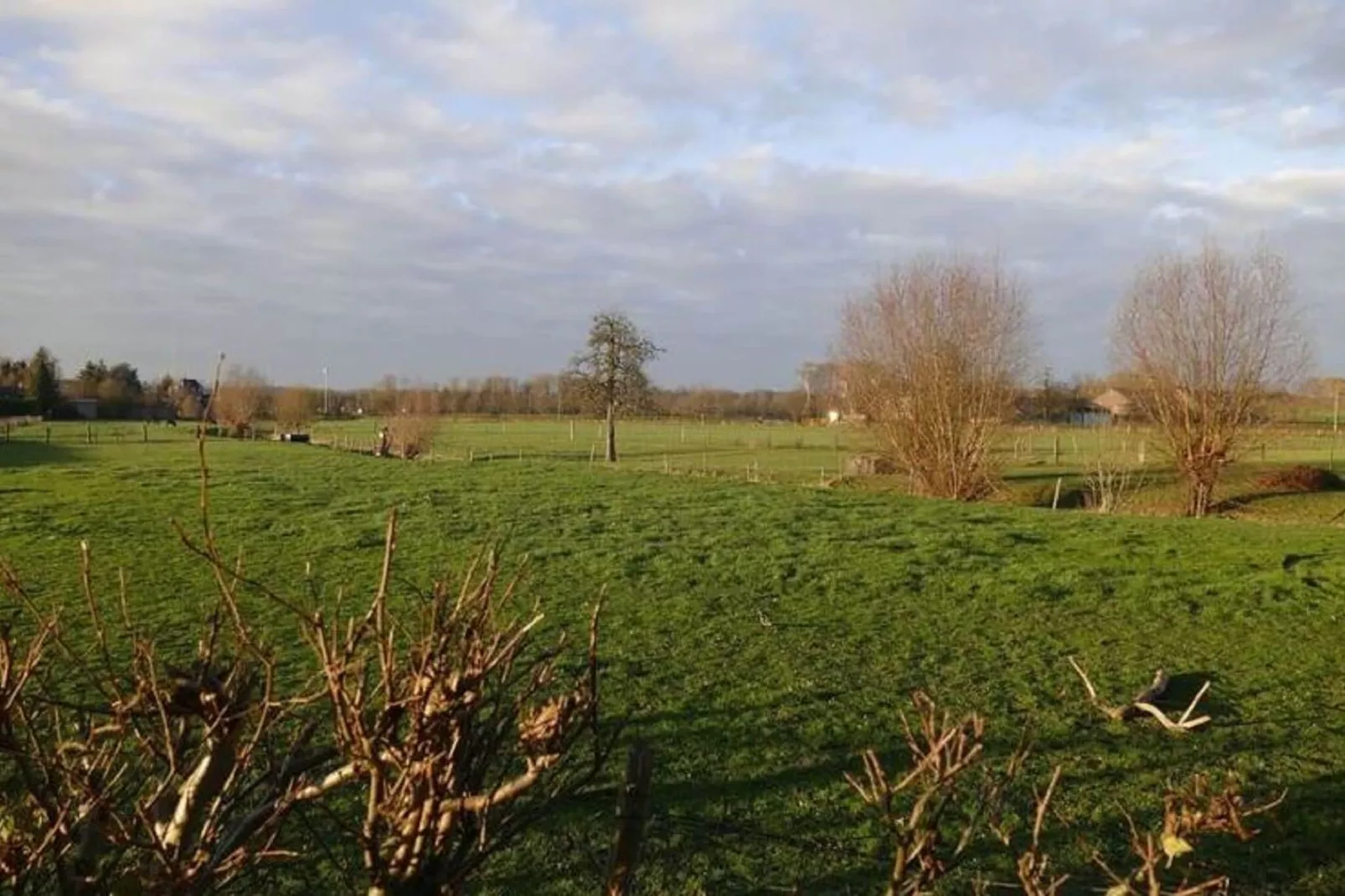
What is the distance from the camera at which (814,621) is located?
11.5 meters

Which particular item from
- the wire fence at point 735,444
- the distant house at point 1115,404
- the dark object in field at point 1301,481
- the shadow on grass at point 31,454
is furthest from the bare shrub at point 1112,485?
the shadow on grass at point 31,454

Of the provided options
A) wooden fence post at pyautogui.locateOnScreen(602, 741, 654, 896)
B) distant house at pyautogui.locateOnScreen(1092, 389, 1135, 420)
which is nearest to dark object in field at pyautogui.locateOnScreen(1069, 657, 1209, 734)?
wooden fence post at pyautogui.locateOnScreen(602, 741, 654, 896)

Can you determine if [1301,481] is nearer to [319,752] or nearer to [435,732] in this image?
[319,752]

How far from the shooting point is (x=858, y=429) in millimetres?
33281

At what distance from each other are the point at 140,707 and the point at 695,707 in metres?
6.17

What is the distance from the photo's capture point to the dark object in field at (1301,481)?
34.1 m

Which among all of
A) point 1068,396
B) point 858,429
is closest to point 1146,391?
point 858,429

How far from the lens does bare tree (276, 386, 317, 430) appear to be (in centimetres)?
6638

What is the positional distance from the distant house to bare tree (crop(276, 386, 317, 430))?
152 feet

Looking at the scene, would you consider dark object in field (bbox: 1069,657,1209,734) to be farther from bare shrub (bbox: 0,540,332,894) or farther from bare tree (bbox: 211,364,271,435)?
bare tree (bbox: 211,364,271,435)

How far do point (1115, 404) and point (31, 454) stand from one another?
48.8 metres

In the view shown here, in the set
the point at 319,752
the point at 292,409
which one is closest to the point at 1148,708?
the point at 319,752

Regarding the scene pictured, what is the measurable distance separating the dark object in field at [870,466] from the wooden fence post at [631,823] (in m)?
29.7

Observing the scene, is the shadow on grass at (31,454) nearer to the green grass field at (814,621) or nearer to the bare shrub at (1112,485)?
the green grass field at (814,621)
